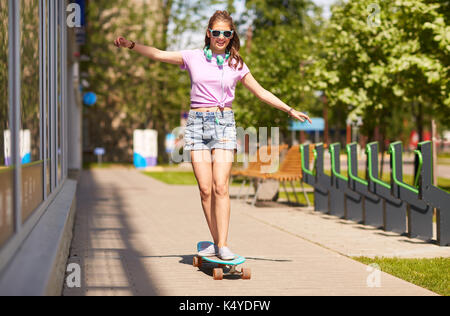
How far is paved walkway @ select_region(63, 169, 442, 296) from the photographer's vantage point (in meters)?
5.21

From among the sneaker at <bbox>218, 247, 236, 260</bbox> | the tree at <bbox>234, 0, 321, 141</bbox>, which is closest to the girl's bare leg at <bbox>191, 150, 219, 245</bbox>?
the sneaker at <bbox>218, 247, 236, 260</bbox>

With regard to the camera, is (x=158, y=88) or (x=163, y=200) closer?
(x=163, y=200)

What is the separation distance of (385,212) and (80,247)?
3.88 meters

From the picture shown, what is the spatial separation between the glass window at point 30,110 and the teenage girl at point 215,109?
2.86 ft

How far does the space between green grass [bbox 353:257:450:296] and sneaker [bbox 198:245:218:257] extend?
4.89ft

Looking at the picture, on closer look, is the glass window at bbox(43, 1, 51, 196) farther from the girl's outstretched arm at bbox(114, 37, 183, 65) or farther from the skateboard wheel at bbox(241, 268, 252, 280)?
the skateboard wheel at bbox(241, 268, 252, 280)

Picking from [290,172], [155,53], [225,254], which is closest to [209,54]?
[155,53]

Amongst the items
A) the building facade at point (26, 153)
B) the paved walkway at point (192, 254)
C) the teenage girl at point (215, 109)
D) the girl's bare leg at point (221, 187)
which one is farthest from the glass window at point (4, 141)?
the girl's bare leg at point (221, 187)

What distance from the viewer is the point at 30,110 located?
5246 mm

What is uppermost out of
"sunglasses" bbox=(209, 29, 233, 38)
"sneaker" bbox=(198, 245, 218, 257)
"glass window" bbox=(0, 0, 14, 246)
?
"sunglasses" bbox=(209, 29, 233, 38)

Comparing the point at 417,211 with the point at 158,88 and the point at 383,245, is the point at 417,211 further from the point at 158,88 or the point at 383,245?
the point at 158,88

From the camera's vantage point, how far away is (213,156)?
18.5 ft

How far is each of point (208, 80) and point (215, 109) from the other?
229mm
